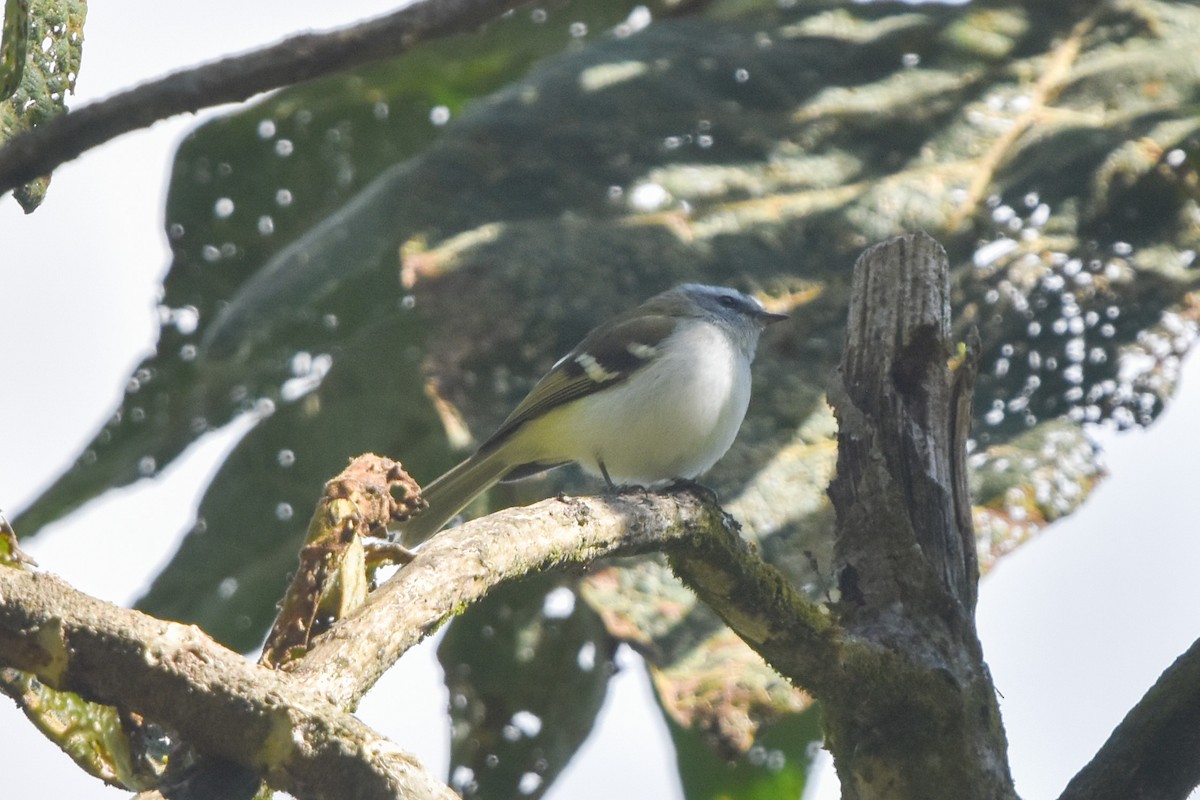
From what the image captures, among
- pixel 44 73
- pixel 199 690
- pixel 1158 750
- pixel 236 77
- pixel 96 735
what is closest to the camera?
pixel 199 690

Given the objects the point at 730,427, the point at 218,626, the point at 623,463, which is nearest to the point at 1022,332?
the point at 730,427

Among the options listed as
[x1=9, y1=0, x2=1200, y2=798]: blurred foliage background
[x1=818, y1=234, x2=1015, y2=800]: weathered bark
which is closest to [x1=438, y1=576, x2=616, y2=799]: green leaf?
[x1=9, y1=0, x2=1200, y2=798]: blurred foliage background

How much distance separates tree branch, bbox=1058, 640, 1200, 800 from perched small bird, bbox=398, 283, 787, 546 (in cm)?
184

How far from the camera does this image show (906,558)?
282 centimetres

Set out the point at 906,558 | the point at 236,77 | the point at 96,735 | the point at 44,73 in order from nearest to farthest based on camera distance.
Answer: the point at 96,735, the point at 44,73, the point at 236,77, the point at 906,558

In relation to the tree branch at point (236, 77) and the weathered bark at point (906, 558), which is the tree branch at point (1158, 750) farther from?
the tree branch at point (236, 77)

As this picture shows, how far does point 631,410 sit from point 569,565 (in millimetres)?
1899

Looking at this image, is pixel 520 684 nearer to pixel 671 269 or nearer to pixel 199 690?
pixel 671 269

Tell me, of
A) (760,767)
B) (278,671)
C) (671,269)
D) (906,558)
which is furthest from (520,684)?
(278,671)

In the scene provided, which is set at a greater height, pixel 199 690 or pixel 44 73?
pixel 44 73

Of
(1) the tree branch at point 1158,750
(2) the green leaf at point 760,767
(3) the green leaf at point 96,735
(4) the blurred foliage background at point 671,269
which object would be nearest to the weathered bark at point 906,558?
(1) the tree branch at point 1158,750

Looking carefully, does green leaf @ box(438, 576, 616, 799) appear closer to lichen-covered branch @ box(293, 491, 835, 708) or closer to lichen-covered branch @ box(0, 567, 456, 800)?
lichen-covered branch @ box(293, 491, 835, 708)

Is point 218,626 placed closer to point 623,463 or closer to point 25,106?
point 623,463

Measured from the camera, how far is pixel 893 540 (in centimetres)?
284
